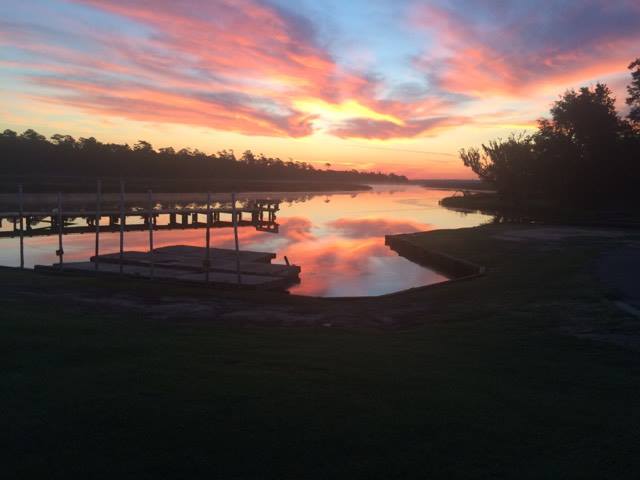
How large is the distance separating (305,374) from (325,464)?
2121 millimetres

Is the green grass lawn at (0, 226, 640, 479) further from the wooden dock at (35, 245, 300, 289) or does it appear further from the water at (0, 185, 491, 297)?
the water at (0, 185, 491, 297)

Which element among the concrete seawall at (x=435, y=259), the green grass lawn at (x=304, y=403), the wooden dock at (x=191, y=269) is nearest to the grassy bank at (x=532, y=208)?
the concrete seawall at (x=435, y=259)

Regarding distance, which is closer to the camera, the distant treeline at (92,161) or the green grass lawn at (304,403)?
the green grass lawn at (304,403)

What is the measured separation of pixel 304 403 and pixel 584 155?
74.5 m

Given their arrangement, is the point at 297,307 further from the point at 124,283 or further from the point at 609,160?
the point at 609,160

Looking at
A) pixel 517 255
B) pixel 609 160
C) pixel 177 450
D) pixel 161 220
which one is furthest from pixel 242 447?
pixel 609 160

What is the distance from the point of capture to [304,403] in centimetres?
496

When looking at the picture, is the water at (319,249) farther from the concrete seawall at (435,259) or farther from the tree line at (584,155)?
the tree line at (584,155)

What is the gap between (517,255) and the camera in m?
22.7

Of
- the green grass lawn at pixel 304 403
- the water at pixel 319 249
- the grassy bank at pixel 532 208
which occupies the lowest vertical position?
the water at pixel 319 249

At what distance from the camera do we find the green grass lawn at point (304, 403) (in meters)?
3.83

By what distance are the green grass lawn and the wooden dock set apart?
892 centimetres

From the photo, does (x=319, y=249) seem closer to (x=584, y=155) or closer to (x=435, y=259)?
(x=435, y=259)

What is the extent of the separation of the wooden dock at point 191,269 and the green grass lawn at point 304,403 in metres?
8.92
